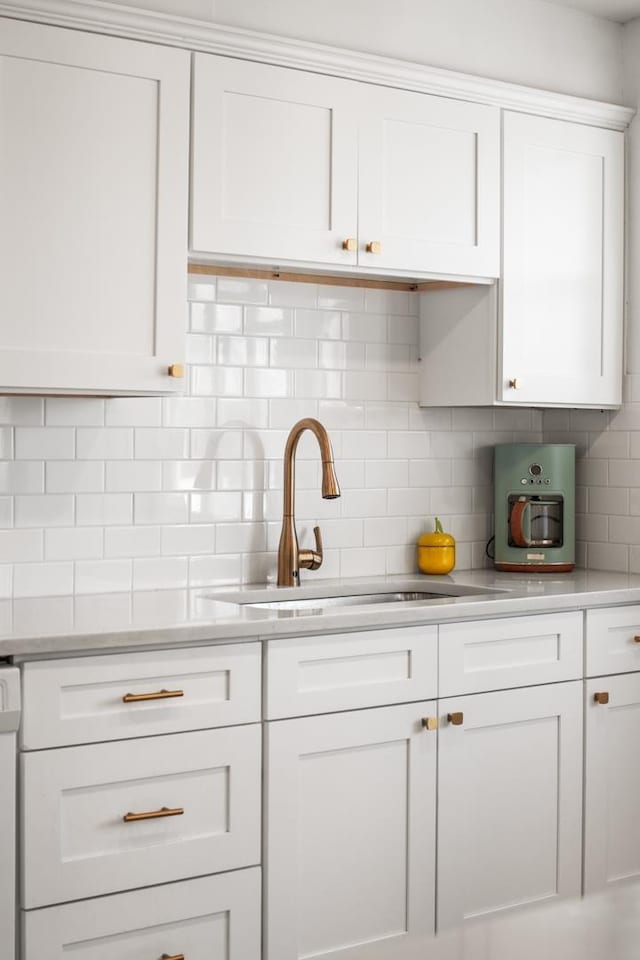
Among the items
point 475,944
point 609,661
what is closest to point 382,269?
point 609,661

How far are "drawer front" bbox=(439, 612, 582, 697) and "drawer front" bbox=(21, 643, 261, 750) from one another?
56cm

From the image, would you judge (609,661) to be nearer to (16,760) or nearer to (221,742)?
(221,742)

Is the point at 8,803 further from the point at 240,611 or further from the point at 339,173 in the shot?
the point at 339,173

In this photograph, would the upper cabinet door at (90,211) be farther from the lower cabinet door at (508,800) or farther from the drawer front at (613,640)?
the drawer front at (613,640)

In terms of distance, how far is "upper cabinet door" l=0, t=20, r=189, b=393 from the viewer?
8.30 ft

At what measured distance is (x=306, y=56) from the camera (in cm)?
289

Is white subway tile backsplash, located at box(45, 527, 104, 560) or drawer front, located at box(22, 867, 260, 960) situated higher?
white subway tile backsplash, located at box(45, 527, 104, 560)

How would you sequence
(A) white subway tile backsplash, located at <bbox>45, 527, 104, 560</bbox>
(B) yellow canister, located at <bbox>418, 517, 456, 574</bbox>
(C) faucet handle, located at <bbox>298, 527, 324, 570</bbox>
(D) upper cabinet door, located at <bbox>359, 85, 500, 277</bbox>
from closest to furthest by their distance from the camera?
(A) white subway tile backsplash, located at <bbox>45, 527, 104, 560</bbox> → (D) upper cabinet door, located at <bbox>359, 85, 500, 277</bbox> → (C) faucet handle, located at <bbox>298, 527, 324, 570</bbox> → (B) yellow canister, located at <bbox>418, 517, 456, 574</bbox>

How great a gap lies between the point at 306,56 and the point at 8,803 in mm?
1952

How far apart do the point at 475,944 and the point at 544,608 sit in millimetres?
2137

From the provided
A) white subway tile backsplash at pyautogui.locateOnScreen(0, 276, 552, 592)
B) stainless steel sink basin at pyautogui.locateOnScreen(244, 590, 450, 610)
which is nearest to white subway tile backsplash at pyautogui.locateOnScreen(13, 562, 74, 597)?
white subway tile backsplash at pyautogui.locateOnScreen(0, 276, 552, 592)

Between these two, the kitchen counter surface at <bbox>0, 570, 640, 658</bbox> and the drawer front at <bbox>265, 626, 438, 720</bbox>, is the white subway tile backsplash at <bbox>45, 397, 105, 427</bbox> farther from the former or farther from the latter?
the drawer front at <bbox>265, 626, 438, 720</bbox>

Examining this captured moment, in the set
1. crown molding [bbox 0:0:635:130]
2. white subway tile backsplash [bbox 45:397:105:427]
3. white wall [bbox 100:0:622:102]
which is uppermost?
white wall [bbox 100:0:622:102]

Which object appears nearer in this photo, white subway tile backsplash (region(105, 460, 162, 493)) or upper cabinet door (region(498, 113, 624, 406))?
white subway tile backsplash (region(105, 460, 162, 493))
